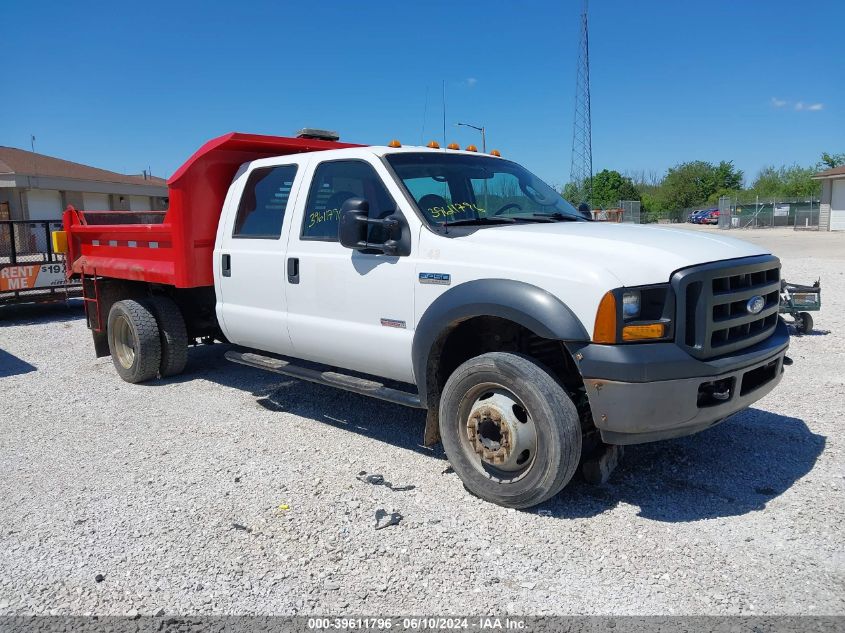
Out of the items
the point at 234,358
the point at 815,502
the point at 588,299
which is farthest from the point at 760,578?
the point at 234,358

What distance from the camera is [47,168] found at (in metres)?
34.4

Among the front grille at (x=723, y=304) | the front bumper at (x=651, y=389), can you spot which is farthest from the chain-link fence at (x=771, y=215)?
the front bumper at (x=651, y=389)

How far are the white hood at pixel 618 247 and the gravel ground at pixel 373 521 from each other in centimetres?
141

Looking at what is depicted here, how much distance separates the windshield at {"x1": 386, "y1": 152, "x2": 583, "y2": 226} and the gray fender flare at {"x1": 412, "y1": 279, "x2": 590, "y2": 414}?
655 millimetres

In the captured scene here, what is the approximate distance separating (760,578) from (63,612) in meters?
3.15

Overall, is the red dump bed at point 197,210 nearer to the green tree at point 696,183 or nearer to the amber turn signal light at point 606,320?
the amber turn signal light at point 606,320

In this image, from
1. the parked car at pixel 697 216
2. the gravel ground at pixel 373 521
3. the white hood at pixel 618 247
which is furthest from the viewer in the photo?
the parked car at pixel 697 216

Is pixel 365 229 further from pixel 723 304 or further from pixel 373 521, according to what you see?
pixel 723 304

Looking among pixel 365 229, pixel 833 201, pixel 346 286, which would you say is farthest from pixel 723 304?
pixel 833 201

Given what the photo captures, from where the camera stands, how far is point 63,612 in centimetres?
306

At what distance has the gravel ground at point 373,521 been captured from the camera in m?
3.14

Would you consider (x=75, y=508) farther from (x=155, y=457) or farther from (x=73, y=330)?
(x=73, y=330)

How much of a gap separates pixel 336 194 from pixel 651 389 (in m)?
2.71

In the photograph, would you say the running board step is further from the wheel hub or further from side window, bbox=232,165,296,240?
side window, bbox=232,165,296,240
